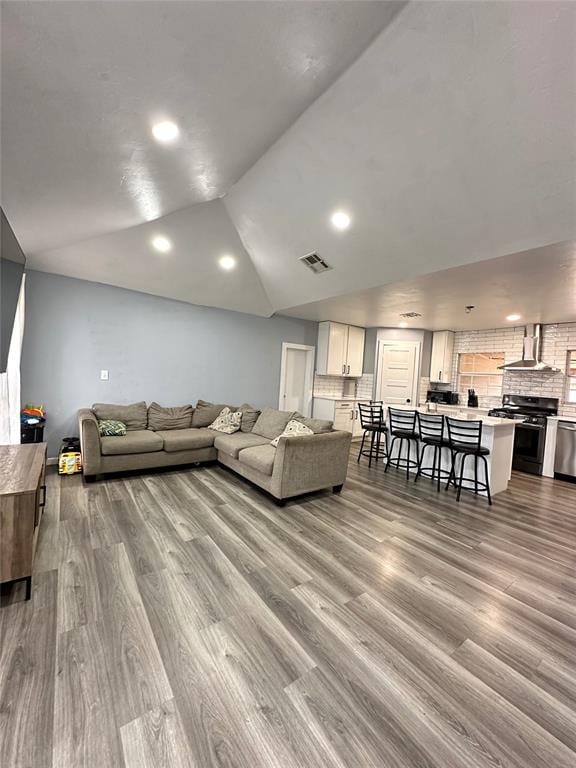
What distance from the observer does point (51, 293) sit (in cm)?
413

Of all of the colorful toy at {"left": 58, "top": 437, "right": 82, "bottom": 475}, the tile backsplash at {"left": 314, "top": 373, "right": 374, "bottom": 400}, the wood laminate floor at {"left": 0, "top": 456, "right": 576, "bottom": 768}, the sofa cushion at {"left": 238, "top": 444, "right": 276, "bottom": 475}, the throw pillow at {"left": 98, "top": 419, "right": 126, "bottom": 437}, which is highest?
the tile backsplash at {"left": 314, "top": 373, "right": 374, "bottom": 400}

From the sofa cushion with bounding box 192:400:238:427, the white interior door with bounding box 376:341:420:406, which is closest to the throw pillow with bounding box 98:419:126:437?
the sofa cushion with bounding box 192:400:238:427

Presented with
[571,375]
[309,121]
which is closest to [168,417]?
[309,121]

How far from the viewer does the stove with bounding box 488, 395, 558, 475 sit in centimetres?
493

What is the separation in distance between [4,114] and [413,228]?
9.55 ft

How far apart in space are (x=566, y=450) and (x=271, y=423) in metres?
4.46

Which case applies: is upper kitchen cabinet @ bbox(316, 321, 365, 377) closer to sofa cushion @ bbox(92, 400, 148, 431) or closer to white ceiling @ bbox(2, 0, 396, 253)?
sofa cushion @ bbox(92, 400, 148, 431)

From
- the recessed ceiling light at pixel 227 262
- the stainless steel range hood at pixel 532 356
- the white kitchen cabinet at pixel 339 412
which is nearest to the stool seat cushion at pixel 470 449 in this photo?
the stainless steel range hood at pixel 532 356

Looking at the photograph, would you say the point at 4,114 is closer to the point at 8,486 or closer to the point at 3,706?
the point at 8,486

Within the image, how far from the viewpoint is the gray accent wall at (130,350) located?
4121 millimetres

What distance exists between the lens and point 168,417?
4.64 metres

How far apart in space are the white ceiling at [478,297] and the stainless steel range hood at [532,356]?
0.25 meters

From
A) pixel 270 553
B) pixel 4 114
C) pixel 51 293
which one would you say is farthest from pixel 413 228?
pixel 51 293

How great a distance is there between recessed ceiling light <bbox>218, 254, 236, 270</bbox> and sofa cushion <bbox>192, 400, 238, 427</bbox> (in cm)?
212
